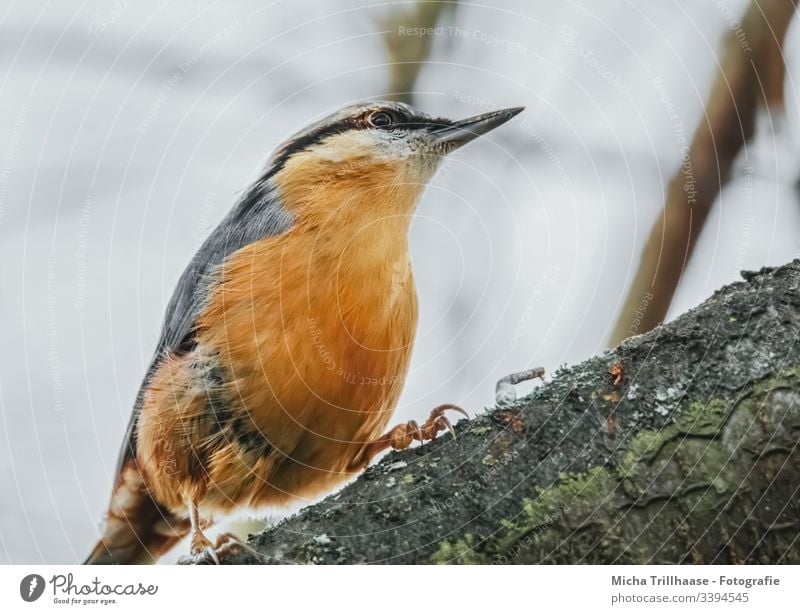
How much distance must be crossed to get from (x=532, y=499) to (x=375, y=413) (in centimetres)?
58

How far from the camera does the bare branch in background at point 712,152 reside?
159cm

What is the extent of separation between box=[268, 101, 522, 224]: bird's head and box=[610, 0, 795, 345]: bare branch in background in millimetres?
425

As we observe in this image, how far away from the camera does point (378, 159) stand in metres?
1.67

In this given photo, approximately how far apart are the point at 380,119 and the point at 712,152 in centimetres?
74

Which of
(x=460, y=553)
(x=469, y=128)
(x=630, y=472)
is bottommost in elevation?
(x=460, y=553)

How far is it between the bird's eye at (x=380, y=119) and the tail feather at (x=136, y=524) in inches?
36.3

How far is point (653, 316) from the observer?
1.57m

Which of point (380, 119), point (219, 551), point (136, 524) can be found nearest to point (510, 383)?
point (219, 551)

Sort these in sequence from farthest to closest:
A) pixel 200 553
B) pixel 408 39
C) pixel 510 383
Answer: pixel 408 39
pixel 200 553
pixel 510 383

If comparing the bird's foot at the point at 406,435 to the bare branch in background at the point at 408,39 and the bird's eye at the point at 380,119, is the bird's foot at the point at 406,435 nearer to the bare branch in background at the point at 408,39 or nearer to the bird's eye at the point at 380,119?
the bird's eye at the point at 380,119

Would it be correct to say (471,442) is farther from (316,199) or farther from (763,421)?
(316,199)

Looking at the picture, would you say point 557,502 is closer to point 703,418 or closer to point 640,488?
point 640,488

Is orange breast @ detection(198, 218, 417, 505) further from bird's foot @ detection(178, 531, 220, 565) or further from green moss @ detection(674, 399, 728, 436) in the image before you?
green moss @ detection(674, 399, 728, 436)

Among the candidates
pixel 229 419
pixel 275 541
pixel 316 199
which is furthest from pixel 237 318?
pixel 275 541
